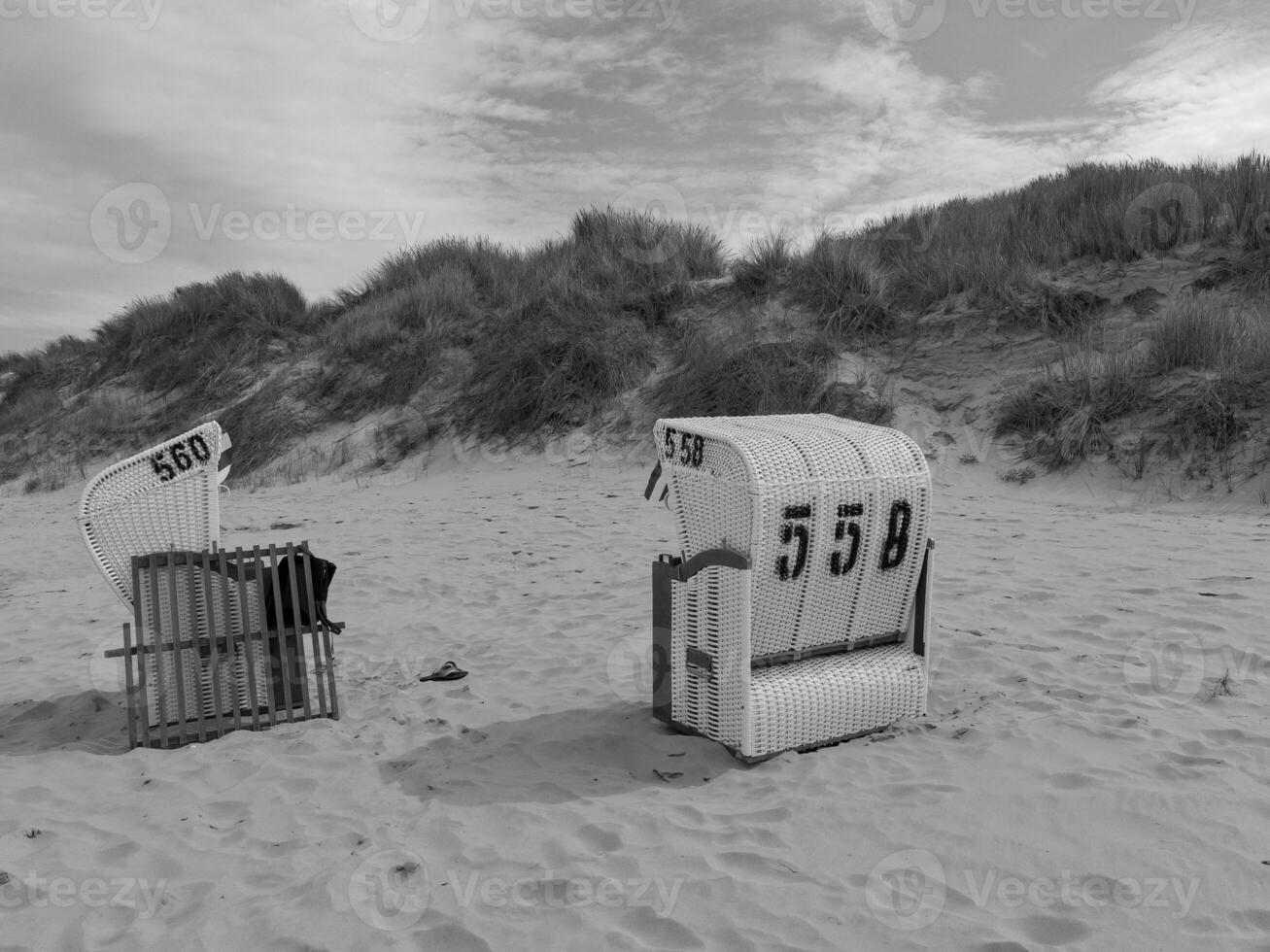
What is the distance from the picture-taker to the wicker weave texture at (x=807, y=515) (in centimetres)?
364

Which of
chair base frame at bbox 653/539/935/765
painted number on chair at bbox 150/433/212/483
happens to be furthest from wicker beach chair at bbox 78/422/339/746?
chair base frame at bbox 653/539/935/765

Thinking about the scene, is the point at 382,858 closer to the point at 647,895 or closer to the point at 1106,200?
the point at 647,895

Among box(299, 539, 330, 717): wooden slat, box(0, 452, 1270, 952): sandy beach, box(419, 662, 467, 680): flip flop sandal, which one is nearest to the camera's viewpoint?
box(0, 452, 1270, 952): sandy beach

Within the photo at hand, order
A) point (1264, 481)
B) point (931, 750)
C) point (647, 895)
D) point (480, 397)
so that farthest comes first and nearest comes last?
point (480, 397) → point (1264, 481) → point (931, 750) → point (647, 895)

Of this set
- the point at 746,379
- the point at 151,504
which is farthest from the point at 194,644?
the point at 746,379

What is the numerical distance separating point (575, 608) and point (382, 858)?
10.2 feet

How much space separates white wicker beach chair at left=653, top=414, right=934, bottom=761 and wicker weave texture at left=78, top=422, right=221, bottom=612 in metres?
2.06

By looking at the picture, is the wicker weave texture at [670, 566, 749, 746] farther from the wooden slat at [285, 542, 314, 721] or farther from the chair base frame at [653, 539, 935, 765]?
the wooden slat at [285, 542, 314, 721]

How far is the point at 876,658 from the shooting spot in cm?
405

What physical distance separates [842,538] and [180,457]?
2.87 m

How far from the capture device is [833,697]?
387 centimetres

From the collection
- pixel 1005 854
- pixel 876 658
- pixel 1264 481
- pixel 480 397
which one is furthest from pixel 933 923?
pixel 480 397

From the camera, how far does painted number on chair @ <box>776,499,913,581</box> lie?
3664mm

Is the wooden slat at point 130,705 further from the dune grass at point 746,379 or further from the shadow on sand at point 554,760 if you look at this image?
the dune grass at point 746,379
